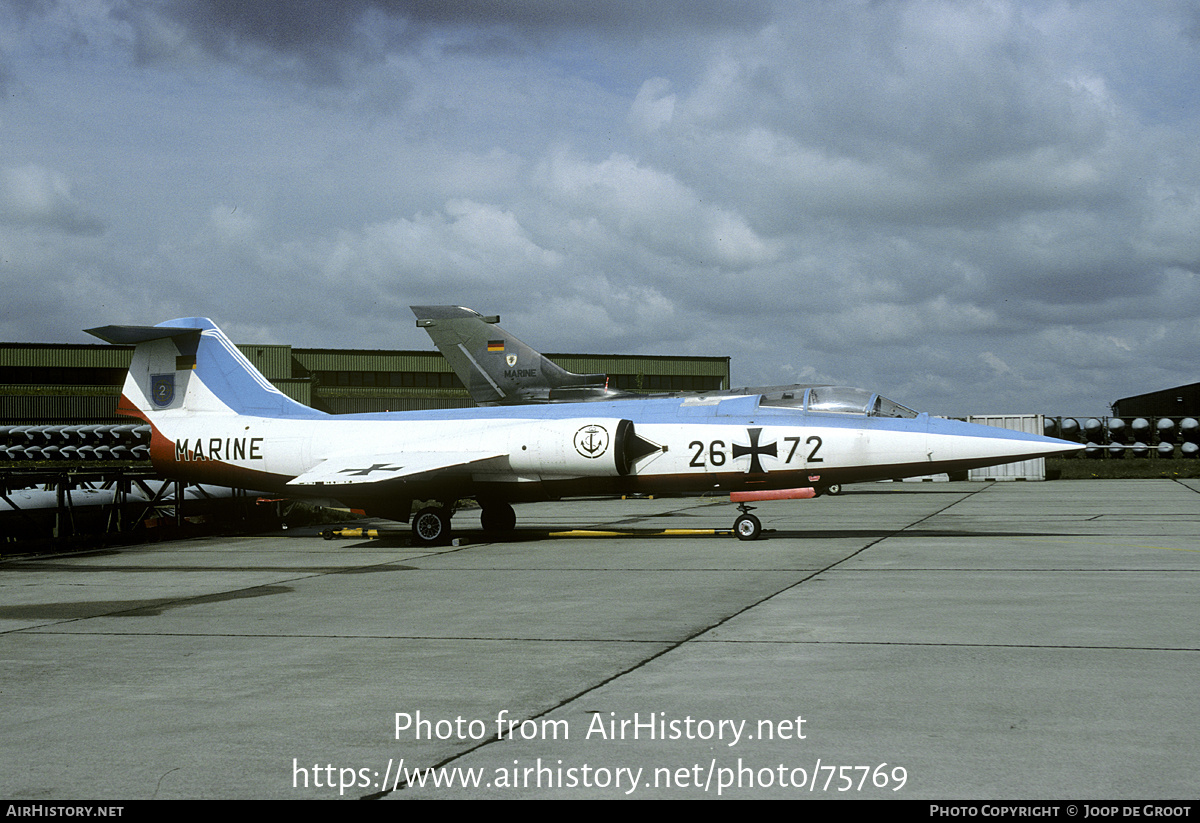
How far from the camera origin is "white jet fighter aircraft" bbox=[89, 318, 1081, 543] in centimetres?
1759

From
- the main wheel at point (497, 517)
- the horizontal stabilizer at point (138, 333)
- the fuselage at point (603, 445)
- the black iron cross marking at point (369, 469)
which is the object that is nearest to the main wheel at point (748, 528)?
the fuselage at point (603, 445)

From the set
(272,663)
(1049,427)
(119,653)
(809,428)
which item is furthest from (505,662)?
(1049,427)

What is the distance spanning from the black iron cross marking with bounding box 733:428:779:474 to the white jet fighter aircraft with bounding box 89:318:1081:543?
0.11 ft

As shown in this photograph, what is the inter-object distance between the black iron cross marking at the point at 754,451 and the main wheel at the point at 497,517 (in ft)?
17.4

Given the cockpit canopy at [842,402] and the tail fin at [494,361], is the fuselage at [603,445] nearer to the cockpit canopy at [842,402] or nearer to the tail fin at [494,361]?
the cockpit canopy at [842,402]

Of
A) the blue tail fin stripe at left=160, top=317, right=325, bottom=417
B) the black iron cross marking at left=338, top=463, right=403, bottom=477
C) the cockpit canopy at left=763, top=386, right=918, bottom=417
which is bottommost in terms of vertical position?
the black iron cross marking at left=338, top=463, right=403, bottom=477

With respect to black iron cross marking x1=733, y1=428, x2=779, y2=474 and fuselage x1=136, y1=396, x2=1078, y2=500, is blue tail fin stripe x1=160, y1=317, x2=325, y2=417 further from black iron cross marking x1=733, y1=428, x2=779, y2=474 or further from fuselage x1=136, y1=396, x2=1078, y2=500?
black iron cross marking x1=733, y1=428, x2=779, y2=474

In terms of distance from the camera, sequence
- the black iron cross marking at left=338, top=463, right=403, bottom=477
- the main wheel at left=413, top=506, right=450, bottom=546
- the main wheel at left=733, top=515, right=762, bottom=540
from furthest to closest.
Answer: the main wheel at left=413, top=506, right=450, bottom=546, the black iron cross marking at left=338, top=463, right=403, bottom=477, the main wheel at left=733, top=515, right=762, bottom=540

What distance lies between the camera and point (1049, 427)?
61625 millimetres

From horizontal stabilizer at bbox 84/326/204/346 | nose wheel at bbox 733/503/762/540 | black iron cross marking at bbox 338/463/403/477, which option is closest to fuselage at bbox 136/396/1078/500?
black iron cross marking at bbox 338/463/403/477

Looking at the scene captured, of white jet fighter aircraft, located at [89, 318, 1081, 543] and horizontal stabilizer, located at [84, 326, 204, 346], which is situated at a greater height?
horizontal stabilizer, located at [84, 326, 204, 346]

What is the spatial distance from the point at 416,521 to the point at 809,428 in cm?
719

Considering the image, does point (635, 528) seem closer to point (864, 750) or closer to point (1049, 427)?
point (864, 750)
